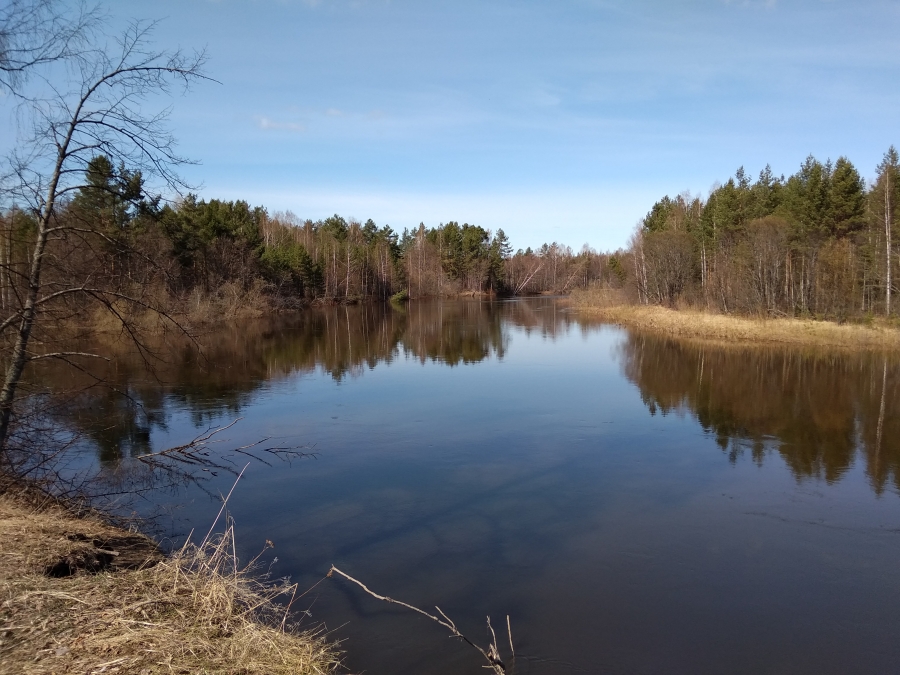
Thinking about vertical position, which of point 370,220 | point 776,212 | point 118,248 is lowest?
point 118,248

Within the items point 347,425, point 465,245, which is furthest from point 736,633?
point 465,245

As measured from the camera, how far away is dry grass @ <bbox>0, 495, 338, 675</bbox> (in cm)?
339

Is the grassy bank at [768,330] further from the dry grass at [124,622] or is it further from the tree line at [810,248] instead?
the dry grass at [124,622]

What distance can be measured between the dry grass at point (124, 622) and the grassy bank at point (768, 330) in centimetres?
2506

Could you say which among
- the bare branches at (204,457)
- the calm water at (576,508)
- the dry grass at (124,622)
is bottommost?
the calm water at (576,508)

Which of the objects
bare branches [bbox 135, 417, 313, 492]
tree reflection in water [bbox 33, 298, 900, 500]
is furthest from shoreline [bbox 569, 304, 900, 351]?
bare branches [bbox 135, 417, 313, 492]

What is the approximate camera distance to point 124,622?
3.74 meters

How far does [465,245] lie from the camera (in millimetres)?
76000

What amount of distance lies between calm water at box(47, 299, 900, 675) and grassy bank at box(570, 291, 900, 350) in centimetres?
654

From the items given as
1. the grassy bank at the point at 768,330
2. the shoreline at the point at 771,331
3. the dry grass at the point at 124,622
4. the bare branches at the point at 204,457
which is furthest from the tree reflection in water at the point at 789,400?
the dry grass at the point at 124,622

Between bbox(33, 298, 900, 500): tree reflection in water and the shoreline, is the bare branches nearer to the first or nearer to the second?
bbox(33, 298, 900, 500): tree reflection in water

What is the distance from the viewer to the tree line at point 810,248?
90.3ft

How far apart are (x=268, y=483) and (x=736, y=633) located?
6.31 m

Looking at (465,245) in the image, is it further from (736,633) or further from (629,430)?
(736,633)
